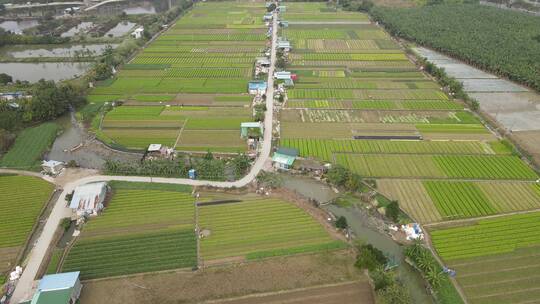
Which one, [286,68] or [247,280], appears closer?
[247,280]

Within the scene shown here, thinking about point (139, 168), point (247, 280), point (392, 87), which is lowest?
point (247, 280)

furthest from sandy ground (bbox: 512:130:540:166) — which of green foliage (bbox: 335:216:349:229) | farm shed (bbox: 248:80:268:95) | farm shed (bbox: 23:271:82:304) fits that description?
farm shed (bbox: 23:271:82:304)

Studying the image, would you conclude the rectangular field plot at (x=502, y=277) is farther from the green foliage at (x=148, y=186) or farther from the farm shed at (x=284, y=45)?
the farm shed at (x=284, y=45)

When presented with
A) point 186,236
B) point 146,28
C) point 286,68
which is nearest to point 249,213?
point 186,236

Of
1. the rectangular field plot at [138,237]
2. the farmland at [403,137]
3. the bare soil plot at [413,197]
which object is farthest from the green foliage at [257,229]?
the farmland at [403,137]

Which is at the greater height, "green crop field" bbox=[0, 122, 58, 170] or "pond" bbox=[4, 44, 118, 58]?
"pond" bbox=[4, 44, 118, 58]

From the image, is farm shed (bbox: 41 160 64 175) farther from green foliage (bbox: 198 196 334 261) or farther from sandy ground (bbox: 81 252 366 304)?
green foliage (bbox: 198 196 334 261)

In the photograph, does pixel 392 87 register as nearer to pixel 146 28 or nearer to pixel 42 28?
pixel 146 28
